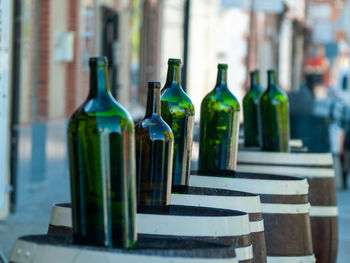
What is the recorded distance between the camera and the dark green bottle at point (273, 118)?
14.8 feet

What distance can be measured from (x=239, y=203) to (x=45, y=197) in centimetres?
714

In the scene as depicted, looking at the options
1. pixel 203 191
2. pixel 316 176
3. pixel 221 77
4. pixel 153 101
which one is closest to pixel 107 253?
pixel 153 101

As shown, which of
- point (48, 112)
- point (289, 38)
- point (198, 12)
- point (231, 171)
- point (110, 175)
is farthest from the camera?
point (289, 38)

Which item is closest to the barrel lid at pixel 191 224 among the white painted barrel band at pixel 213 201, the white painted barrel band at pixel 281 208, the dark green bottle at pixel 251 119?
the white painted barrel band at pixel 213 201

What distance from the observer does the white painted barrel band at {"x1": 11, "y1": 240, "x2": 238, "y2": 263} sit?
2.05 meters

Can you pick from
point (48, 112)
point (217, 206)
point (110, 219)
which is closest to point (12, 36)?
point (48, 112)

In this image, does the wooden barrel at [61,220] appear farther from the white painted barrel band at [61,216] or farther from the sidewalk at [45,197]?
the sidewalk at [45,197]

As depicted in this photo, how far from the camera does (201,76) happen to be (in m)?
24.3

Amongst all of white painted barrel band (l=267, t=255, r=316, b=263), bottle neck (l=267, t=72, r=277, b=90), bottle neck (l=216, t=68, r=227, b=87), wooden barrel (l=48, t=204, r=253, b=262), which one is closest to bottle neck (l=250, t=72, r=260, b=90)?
bottle neck (l=267, t=72, r=277, b=90)

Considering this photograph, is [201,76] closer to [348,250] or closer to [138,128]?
[348,250]

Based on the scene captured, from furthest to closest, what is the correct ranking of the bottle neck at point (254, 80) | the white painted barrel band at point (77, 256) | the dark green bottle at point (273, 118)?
the bottle neck at point (254, 80) → the dark green bottle at point (273, 118) → the white painted barrel band at point (77, 256)

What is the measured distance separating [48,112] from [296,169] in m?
6.25

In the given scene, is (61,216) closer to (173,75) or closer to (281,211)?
(173,75)

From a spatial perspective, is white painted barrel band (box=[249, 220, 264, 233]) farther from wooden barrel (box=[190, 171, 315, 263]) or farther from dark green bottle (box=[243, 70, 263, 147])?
dark green bottle (box=[243, 70, 263, 147])
